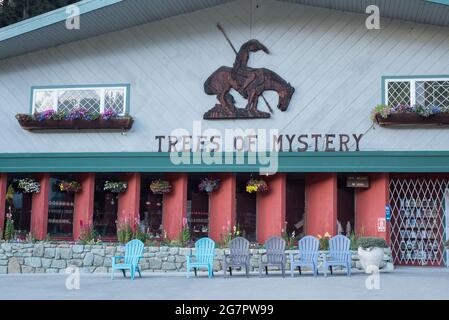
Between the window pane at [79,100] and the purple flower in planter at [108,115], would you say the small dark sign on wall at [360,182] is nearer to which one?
the purple flower in planter at [108,115]

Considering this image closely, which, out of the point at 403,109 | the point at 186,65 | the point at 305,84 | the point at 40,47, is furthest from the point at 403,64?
the point at 40,47

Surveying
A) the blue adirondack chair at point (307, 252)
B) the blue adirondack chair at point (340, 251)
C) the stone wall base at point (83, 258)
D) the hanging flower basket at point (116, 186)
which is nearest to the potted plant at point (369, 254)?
the blue adirondack chair at point (340, 251)

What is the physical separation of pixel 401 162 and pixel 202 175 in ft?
15.3

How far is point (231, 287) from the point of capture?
36.3 ft

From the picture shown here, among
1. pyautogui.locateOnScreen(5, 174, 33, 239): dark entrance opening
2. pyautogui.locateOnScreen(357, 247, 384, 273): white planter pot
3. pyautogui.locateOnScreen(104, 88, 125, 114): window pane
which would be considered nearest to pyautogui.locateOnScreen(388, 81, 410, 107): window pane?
pyautogui.locateOnScreen(357, 247, 384, 273): white planter pot

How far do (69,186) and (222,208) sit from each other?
366 cm

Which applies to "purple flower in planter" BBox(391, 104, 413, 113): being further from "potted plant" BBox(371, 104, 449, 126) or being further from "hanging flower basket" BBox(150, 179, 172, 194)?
"hanging flower basket" BBox(150, 179, 172, 194)

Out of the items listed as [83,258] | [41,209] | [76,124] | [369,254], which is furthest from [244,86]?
[41,209]

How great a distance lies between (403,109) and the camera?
14711 millimetres

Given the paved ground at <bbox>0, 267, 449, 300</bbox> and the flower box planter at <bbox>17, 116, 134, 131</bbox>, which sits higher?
the flower box planter at <bbox>17, 116, 134, 131</bbox>

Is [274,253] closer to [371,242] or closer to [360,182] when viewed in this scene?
[371,242]

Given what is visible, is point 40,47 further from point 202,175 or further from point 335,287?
point 335,287

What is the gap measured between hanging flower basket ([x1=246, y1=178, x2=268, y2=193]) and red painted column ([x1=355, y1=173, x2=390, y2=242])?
2340 millimetres

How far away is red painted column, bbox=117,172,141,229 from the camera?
15680 millimetres
